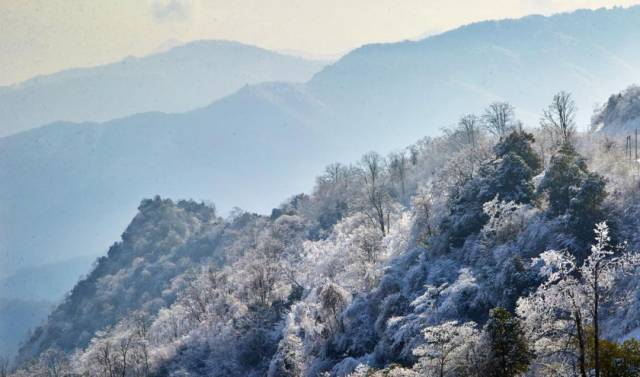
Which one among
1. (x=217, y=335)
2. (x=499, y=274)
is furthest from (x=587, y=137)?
(x=217, y=335)

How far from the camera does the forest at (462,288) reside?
33.7 metres

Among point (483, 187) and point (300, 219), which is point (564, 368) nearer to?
point (483, 187)

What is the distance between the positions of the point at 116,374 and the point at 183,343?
34.7 feet

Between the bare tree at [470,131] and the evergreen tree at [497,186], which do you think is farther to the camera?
the bare tree at [470,131]

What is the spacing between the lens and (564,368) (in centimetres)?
3152

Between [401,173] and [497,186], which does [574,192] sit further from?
[401,173]

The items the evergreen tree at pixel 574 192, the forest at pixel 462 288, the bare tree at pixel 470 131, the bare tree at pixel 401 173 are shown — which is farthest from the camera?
the bare tree at pixel 401 173

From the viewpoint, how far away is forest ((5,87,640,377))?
1325 inches

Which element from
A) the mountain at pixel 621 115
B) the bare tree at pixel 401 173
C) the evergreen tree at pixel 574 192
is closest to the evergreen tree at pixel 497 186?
the evergreen tree at pixel 574 192

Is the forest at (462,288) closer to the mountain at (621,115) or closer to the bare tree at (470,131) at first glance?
the mountain at (621,115)

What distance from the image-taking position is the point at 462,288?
185 ft

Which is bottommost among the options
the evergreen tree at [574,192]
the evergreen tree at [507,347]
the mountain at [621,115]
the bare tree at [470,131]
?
the evergreen tree at [507,347]

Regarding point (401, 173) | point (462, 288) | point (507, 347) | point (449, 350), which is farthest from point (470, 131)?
point (507, 347)

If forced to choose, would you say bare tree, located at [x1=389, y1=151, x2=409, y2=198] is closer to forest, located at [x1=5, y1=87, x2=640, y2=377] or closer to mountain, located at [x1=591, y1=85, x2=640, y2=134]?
forest, located at [x1=5, y1=87, x2=640, y2=377]
